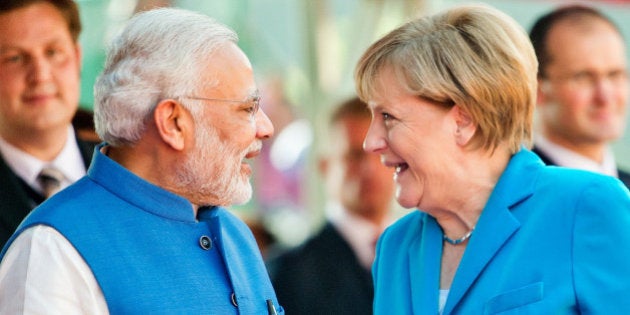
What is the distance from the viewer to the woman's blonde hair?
2.95 metres

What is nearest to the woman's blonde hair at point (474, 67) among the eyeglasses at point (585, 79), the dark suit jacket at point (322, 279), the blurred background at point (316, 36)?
the dark suit jacket at point (322, 279)

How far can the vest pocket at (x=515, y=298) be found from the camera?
9.07ft

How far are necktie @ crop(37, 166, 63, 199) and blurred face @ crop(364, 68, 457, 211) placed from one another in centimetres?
116

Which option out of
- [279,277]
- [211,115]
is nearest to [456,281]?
[211,115]

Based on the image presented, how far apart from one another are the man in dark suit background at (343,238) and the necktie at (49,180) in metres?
0.98

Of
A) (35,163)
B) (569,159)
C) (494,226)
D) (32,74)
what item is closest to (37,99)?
(32,74)

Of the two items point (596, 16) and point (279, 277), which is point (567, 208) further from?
point (596, 16)

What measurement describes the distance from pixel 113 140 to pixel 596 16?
284cm

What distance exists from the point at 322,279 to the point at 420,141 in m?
1.26

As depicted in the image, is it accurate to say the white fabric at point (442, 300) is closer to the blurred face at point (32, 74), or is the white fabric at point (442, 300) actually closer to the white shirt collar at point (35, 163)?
the white shirt collar at point (35, 163)

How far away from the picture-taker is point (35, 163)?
3537 millimetres

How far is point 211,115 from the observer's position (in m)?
2.74

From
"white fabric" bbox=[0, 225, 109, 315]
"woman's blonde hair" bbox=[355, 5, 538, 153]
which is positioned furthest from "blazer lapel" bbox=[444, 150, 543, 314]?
"white fabric" bbox=[0, 225, 109, 315]

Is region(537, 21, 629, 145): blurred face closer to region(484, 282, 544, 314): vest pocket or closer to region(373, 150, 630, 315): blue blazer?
region(373, 150, 630, 315): blue blazer
